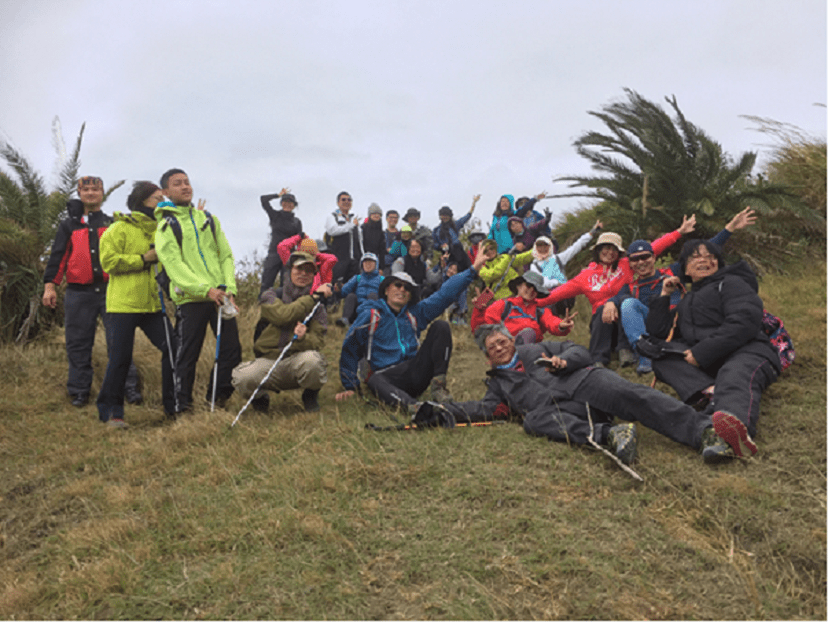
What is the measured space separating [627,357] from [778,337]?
180cm

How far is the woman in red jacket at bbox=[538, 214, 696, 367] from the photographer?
736 cm

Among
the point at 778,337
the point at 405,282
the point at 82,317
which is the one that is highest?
the point at 405,282

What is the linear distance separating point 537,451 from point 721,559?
1738 mm

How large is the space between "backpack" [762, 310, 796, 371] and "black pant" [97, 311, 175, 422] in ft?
19.1

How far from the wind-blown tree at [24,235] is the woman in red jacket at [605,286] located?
27.3 feet

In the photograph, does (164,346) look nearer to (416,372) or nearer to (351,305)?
(416,372)

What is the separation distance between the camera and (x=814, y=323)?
738 centimetres

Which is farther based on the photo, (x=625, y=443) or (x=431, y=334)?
(x=431, y=334)

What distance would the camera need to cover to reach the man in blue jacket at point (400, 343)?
6.48 meters

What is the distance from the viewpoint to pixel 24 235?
33.8 ft

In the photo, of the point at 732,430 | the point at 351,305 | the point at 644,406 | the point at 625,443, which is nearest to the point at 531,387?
the point at 644,406

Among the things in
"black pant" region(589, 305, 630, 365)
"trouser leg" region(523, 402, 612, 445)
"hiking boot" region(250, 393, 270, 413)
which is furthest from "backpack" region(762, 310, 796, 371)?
"hiking boot" region(250, 393, 270, 413)

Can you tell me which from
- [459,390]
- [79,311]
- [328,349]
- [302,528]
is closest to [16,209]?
[79,311]

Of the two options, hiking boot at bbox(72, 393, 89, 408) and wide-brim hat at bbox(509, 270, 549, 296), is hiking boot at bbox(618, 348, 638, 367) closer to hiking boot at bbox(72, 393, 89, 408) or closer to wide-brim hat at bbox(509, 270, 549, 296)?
wide-brim hat at bbox(509, 270, 549, 296)
